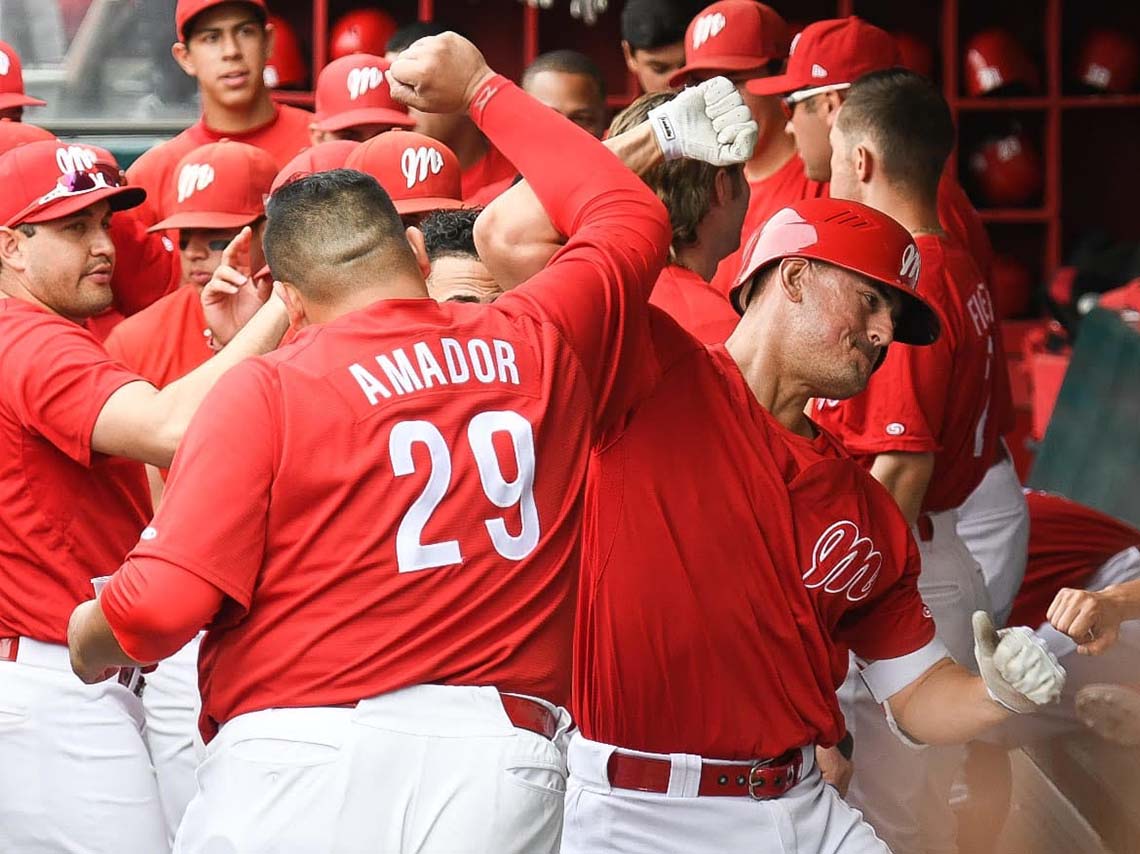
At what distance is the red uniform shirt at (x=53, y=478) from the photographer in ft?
10.7

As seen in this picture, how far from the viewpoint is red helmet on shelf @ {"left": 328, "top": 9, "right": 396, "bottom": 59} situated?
8.03 meters

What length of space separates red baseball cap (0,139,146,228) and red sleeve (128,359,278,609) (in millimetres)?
1442

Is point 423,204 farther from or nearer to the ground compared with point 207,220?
farther from the ground

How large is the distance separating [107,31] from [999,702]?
6746mm

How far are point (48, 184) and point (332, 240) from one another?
52.9 inches

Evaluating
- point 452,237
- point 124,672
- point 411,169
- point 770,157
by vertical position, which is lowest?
point 124,672

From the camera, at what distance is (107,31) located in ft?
28.0

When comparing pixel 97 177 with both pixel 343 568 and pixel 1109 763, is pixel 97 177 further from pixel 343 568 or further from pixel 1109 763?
pixel 1109 763

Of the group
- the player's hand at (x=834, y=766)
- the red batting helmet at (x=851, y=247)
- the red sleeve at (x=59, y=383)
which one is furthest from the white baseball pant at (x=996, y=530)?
the red sleeve at (x=59, y=383)

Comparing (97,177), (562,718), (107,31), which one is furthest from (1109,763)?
(107,31)

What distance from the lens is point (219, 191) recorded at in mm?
4391

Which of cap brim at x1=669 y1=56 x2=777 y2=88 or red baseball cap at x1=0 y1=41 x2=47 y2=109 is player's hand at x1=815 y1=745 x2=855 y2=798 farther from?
red baseball cap at x1=0 y1=41 x2=47 y2=109

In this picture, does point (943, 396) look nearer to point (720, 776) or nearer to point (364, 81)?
point (720, 776)

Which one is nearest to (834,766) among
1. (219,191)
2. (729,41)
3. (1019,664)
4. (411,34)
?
(1019,664)
